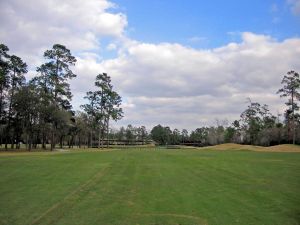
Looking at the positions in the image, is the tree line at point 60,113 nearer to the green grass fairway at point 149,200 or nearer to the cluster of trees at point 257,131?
the cluster of trees at point 257,131

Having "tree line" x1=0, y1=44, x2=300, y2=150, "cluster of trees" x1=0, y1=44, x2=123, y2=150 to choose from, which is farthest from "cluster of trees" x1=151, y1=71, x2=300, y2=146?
"cluster of trees" x1=0, y1=44, x2=123, y2=150

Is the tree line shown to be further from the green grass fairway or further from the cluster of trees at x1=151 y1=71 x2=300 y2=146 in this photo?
the green grass fairway

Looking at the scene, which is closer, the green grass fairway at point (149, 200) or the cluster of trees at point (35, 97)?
the green grass fairway at point (149, 200)

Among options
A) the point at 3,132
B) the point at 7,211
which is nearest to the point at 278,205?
the point at 7,211

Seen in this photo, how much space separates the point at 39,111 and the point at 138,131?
10408cm

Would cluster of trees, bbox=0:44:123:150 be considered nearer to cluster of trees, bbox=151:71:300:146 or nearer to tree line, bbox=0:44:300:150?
tree line, bbox=0:44:300:150

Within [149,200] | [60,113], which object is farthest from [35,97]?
[149,200]


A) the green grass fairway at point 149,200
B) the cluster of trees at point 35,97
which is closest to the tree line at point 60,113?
the cluster of trees at point 35,97

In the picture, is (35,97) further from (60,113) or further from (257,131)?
(257,131)

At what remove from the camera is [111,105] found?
98.3 metres

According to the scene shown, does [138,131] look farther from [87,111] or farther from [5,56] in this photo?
[5,56]

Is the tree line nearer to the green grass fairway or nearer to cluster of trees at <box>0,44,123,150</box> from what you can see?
cluster of trees at <box>0,44,123,150</box>

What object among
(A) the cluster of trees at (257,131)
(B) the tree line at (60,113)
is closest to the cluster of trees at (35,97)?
(B) the tree line at (60,113)

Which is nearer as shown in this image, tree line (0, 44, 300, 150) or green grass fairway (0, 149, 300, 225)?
green grass fairway (0, 149, 300, 225)
